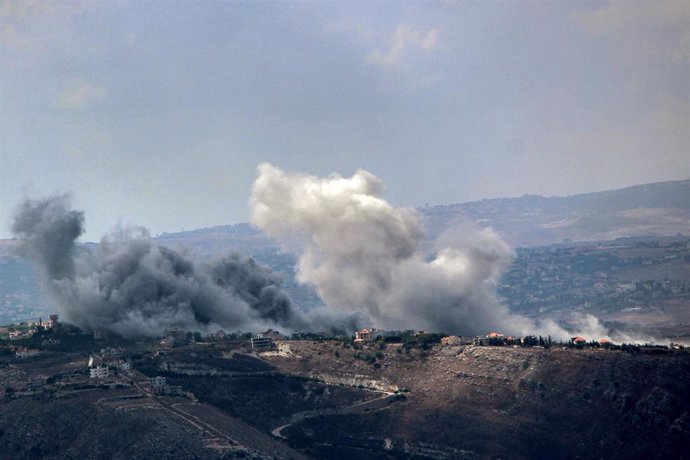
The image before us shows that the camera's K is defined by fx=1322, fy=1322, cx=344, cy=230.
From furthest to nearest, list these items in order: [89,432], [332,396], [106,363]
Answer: [106,363]
[332,396]
[89,432]

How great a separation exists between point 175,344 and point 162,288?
757 inches

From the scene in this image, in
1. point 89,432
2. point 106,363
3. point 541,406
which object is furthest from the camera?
point 106,363

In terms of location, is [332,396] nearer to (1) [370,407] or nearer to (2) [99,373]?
(1) [370,407]

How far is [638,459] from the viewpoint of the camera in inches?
4732

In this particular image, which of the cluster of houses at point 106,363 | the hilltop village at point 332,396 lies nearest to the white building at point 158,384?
the hilltop village at point 332,396

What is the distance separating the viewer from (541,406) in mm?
132375

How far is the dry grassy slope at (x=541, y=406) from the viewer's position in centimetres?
12456

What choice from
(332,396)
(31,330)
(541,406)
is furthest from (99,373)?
(541,406)

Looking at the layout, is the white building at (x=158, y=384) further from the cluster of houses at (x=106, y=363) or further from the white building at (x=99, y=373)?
the cluster of houses at (x=106, y=363)

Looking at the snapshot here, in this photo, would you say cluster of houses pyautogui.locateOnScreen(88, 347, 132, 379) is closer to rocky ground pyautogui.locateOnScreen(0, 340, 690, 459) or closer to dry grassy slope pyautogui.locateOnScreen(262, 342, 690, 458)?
rocky ground pyautogui.locateOnScreen(0, 340, 690, 459)

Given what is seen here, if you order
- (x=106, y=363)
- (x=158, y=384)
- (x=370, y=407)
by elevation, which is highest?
(x=106, y=363)

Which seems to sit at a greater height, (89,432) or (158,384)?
(158,384)

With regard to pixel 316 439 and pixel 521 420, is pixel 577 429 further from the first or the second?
pixel 316 439

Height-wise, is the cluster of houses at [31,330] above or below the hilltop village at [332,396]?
above
